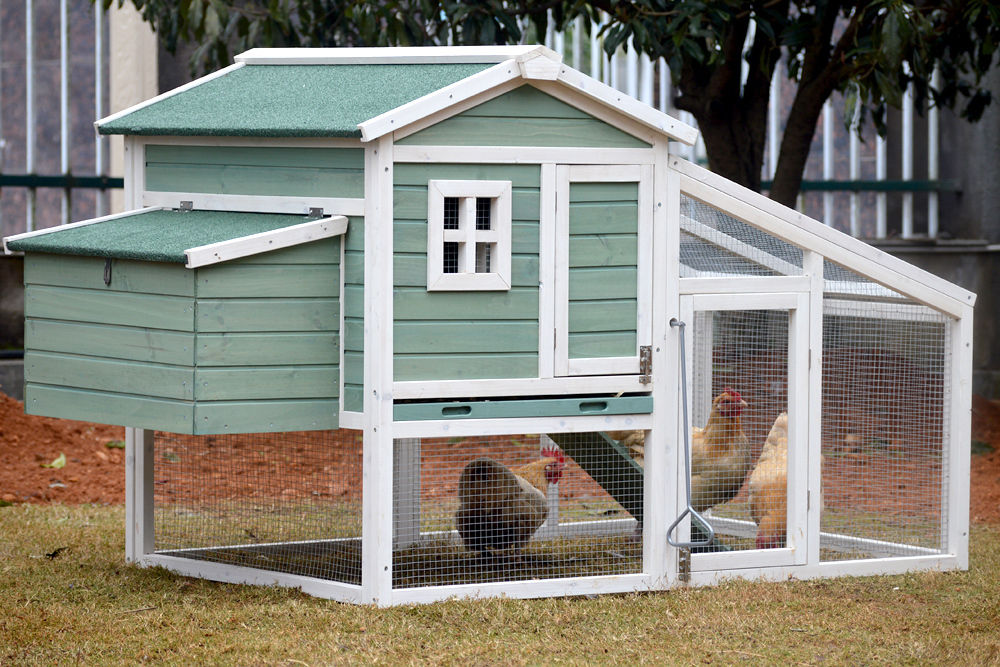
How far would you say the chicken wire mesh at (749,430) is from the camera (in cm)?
595

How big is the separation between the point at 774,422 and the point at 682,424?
574 mm

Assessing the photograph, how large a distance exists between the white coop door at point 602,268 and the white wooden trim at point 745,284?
→ 0.68 feet

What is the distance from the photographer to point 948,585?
591 cm

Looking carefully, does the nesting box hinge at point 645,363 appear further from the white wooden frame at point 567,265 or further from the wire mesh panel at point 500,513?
the wire mesh panel at point 500,513

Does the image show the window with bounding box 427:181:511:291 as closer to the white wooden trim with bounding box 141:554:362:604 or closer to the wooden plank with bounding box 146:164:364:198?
the wooden plank with bounding box 146:164:364:198

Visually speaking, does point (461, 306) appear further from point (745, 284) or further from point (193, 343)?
point (745, 284)

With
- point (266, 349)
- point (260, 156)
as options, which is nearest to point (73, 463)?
point (260, 156)

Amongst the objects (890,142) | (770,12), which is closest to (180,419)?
(770,12)

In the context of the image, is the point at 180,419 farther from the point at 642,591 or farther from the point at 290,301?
the point at 642,591

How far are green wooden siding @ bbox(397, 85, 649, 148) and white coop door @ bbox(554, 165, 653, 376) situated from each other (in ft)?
0.40

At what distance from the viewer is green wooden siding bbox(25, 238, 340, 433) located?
4.98 metres

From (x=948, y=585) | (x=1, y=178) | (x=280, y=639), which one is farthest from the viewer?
(x=1, y=178)

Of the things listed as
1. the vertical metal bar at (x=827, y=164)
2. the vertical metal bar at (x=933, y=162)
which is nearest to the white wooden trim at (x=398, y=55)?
the vertical metal bar at (x=827, y=164)

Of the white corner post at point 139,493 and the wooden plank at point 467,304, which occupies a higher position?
the wooden plank at point 467,304
